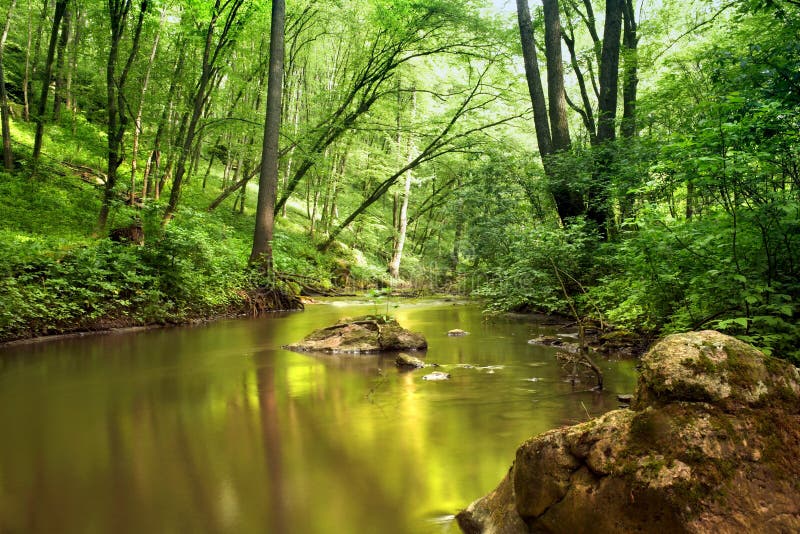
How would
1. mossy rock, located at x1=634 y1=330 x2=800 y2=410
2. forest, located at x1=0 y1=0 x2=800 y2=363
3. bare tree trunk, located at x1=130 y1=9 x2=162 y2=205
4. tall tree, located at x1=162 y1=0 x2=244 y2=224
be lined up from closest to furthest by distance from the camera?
mossy rock, located at x1=634 y1=330 x2=800 y2=410, forest, located at x1=0 y1=0 x2=800 y2=363, bare tree trunk, located at x1=130 y1=9 x2=162 y2=205, tall tree, located at x1=162 y1=0 x2=244 y2=224

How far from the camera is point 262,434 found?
3.93m

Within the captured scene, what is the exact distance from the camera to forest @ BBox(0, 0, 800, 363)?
4.79m

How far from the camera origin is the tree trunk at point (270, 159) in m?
13.6

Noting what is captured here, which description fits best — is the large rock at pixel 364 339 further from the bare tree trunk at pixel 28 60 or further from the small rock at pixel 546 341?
the bare tree trunk at pixel 28 60

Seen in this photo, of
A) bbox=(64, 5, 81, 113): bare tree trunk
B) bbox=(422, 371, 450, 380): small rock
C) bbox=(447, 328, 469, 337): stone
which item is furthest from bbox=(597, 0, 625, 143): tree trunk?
bbox=(64, 5, 81, 113): bare tree trunk

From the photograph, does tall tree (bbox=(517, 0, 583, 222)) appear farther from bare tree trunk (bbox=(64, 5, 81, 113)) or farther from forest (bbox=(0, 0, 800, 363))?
bare tree trunk (bbox=(64, 5, 81, 113))

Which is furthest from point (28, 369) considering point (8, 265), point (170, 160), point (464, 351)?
point (170, 160)

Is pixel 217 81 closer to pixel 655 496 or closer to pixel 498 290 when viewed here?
pixel 498 290

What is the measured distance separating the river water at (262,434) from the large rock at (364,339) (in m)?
0.55

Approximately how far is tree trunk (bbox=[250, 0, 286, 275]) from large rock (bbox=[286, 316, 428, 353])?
586 cm

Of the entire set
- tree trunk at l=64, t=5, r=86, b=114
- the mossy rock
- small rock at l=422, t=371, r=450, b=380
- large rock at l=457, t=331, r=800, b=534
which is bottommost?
small rock at l=422, t=371, r=450, b=380

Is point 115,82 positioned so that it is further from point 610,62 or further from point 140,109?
point 610,62

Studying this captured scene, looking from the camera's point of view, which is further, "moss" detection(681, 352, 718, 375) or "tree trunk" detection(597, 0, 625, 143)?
"tree trunk" detection(597, 0, 625, 143)

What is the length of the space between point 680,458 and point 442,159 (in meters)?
23.1
